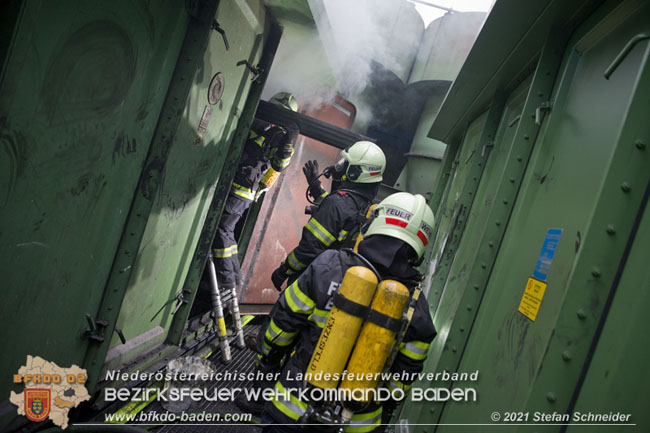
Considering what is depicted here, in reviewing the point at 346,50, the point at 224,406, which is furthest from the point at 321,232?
the point at 346,50

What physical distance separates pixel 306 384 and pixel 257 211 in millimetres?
4058

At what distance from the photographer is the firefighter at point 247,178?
466 centimetres

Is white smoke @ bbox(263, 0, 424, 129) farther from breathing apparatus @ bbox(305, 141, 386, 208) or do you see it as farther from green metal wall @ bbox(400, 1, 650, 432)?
green metal wall @ bbox(400, 1, 650, 432)

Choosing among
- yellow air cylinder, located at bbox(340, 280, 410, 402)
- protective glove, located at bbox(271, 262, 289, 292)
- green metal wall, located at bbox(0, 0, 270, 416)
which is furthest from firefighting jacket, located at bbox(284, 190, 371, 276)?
yellow air cylinder, located at bbox(340, 280, 410, 402)

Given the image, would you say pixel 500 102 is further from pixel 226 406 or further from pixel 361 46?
pixel 361 46

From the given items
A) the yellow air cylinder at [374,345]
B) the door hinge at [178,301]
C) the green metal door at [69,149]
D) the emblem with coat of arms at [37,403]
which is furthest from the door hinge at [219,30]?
the emblem with coat of arms at [37,403]

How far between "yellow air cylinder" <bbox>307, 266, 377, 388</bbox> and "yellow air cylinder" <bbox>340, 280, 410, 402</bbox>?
38 millimetres

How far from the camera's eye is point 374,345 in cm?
182

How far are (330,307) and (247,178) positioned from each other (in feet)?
10.1

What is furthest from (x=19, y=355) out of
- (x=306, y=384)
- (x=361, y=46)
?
(x=361, y=46)

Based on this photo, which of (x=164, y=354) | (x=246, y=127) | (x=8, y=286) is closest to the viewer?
(x=8, y=286)

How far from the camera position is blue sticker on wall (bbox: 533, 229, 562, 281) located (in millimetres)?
1645

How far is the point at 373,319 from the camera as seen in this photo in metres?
1.83

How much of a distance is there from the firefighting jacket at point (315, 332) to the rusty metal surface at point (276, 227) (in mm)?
3575
